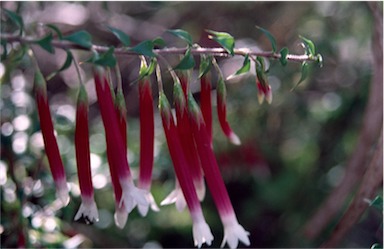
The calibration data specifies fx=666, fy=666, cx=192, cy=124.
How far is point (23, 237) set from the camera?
1.46 meters

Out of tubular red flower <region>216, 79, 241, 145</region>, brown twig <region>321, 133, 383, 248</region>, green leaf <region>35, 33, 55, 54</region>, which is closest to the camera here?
green leaf <region>35, 33, 55, 54</region>

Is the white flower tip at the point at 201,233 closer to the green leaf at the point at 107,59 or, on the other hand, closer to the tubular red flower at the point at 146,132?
the tubular red flower at the point at 146,132

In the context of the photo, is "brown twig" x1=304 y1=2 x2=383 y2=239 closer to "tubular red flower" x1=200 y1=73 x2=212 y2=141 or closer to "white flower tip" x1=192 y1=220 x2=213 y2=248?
"tubular red flower" x1=200 y1=73 x2=212 y2=141

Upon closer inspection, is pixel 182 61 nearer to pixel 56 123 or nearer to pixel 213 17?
pixel 56 123

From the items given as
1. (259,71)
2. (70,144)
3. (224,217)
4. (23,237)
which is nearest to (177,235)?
(70,144)

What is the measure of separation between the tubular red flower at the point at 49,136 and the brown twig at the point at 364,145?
3.28ft

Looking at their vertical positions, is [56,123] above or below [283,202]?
above

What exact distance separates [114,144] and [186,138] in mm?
146

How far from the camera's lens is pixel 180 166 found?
1.14 metres

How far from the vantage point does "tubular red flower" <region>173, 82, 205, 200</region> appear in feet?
3.74

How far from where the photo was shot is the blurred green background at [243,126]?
1.78 m

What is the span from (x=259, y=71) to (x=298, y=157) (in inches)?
64.1

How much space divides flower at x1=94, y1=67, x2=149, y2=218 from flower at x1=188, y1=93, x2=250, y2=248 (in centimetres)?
13

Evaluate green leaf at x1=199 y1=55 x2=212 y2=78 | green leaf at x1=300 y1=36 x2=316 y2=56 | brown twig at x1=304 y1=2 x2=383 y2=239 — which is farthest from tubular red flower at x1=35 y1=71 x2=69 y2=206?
brown twig at x1=304 y1=2 x2=383 y2=239
